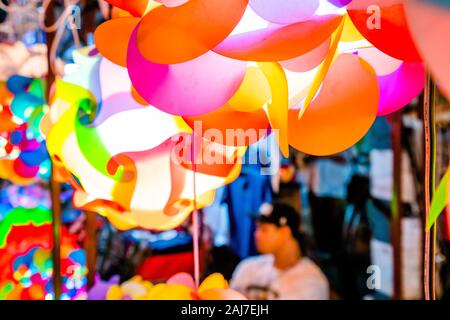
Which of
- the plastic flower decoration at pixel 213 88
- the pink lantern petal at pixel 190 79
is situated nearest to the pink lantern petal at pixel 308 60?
the plastic flower decoration at pixel 213 88

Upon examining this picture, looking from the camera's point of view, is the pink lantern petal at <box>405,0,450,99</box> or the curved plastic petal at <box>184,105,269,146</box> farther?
the curved plastic petal at <box>184,105,269,146</box>

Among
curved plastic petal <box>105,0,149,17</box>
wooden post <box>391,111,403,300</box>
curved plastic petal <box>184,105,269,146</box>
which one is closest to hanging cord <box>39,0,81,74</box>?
curved plastic petal <box>105,0,149,17</box>

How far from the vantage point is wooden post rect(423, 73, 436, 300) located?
1297 mm

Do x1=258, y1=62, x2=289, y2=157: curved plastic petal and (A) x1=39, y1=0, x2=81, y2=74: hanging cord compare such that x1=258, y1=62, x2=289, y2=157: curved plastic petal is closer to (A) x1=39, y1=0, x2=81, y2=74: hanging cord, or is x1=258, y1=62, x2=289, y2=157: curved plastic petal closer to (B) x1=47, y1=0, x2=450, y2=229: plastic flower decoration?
(B) x1=47, y1=0, x2=450, y2=229: plastic flower decoration

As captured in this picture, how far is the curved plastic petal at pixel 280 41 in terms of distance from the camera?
4.07 feet

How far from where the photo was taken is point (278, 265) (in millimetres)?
1312

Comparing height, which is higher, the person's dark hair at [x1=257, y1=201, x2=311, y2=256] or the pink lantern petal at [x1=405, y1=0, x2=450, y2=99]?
the pink lantern petal at [x1=405, y1=0, x2=450, y2=99]

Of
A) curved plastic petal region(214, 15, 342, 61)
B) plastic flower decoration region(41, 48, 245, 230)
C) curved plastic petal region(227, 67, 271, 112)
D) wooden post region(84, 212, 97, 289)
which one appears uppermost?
curved plastic petal region(214, 15, 342, 61)

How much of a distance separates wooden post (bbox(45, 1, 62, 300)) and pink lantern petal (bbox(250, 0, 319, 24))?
0.49 metres

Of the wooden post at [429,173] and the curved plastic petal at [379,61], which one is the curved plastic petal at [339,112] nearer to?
the curved plastic petal at [379,61]

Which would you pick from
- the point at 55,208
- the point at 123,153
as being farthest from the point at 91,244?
the point at 123,153

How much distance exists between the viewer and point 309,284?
51.7 inches

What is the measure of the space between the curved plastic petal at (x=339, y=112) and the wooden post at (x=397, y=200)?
7 centimetres
